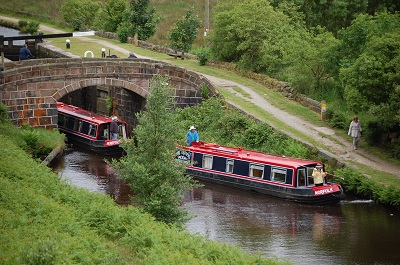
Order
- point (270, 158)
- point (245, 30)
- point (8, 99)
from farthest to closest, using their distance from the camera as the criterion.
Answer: point (245, 30) < point (8, 99) < point (270, 158)

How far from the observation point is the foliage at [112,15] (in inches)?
2582

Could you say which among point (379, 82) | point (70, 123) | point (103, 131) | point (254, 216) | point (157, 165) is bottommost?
point (254, 216)

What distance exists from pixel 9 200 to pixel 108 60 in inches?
818

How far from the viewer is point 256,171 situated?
34.7 meters

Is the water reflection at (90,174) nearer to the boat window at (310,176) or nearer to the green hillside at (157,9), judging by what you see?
the boat window at (310,176)

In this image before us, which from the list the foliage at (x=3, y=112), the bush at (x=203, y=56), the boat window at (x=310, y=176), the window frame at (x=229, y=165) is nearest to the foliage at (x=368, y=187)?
the boat window at (x=310, y=176)

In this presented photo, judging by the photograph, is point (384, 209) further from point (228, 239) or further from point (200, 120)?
point (200, 120)

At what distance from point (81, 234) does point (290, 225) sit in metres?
11.9

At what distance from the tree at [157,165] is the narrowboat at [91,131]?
1546cm

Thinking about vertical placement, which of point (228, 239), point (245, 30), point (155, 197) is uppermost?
point (245, 30)

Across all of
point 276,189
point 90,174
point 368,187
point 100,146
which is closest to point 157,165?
point 276,189

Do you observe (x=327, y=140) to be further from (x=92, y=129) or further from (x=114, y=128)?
(x=92, y=129)

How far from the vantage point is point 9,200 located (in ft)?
72.9

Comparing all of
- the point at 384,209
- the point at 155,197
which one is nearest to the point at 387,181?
the point at 384,209
